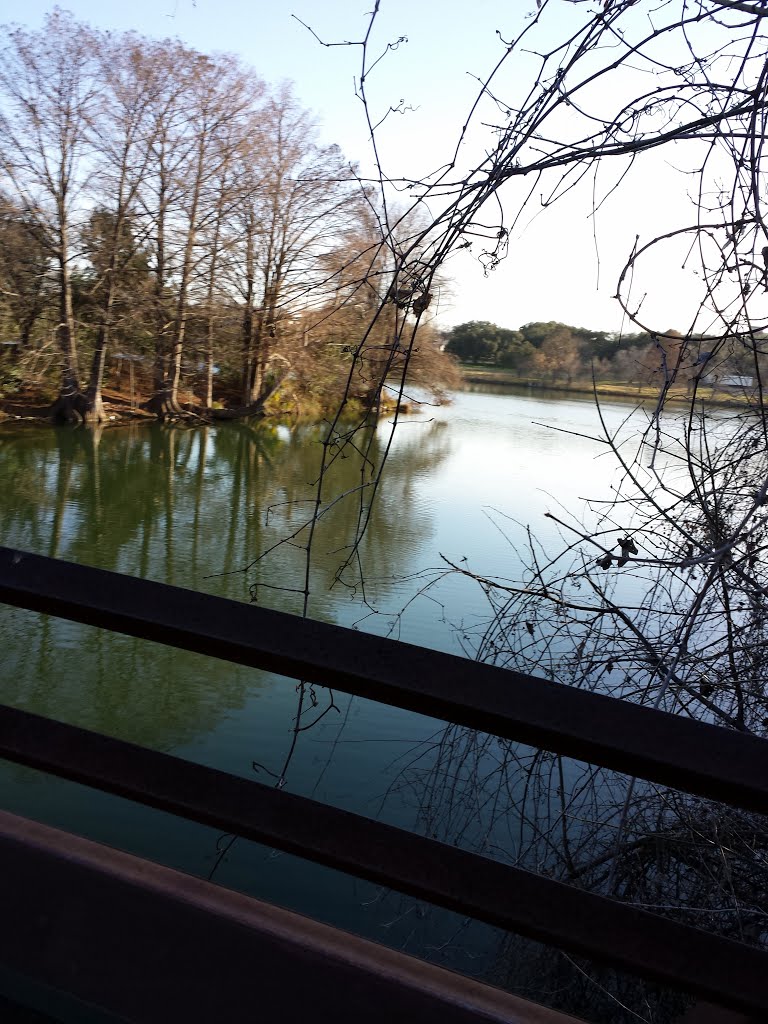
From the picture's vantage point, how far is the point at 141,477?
1379cm

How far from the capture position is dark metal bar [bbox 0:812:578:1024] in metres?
1.12

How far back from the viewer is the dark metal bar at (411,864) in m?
0.92

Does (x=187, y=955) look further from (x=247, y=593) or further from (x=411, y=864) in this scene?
(x=247, y=593)

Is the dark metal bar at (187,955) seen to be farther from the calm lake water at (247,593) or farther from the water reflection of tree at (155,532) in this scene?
the water reflection of tree at (155,532)

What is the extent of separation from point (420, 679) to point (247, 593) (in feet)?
12.7

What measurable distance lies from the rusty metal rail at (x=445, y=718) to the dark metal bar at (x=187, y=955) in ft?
0.62

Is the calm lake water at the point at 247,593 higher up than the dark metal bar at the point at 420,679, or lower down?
lower down

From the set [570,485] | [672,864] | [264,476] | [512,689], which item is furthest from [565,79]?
[264,476]

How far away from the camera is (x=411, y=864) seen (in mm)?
1008

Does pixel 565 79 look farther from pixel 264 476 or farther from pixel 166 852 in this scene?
pixel 264 476

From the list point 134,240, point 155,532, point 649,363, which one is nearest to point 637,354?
point 649,363

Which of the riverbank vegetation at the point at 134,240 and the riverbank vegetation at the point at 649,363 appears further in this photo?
the riverbank vegetation at the point at 134,240

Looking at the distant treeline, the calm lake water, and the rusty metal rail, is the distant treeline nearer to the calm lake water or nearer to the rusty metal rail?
the calm lake water

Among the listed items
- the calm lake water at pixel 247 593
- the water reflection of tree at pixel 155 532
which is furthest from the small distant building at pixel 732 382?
the water reflection of tree at pixel 155 532
